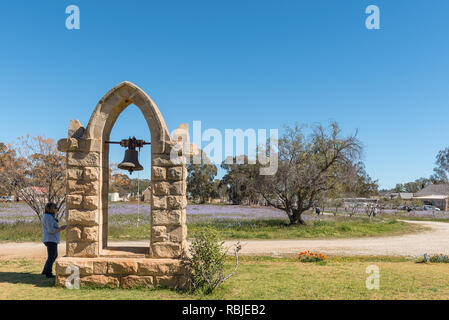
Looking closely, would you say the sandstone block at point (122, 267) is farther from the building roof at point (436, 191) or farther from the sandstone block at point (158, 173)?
the building roof at point (436, 191)

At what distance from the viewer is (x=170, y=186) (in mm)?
6711

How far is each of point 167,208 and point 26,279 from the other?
12.4 feet

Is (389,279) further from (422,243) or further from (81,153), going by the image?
(422,243)

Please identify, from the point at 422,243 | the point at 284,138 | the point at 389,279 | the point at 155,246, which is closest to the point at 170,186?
the point at 155,246

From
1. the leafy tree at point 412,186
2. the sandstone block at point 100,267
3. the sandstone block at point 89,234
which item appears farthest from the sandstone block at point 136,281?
the leafy tree at point 412,186

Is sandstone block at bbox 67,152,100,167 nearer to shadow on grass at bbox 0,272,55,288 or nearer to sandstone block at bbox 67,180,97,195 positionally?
sandstone block at bbox 67,180,97,195

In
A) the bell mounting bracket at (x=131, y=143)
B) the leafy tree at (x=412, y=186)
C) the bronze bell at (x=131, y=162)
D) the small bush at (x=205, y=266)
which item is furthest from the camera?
the leafy tree at (x=412, y=186)

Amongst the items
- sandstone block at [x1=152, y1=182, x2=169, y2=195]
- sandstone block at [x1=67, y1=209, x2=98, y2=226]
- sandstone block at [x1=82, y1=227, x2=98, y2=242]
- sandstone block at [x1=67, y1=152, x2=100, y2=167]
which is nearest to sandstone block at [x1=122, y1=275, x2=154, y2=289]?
sandstone block at [x1=82, y1=227, x2=98, y2=242]

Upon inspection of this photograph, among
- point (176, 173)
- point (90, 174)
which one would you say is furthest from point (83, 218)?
point (176, 173)

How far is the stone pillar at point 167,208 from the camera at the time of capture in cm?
659

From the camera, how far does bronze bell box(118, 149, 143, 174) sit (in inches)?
277

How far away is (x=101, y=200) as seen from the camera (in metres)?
6.97

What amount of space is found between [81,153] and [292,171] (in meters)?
15.7

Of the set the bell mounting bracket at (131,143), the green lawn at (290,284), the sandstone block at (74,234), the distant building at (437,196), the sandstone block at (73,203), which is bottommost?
the distant building at (437,196)
